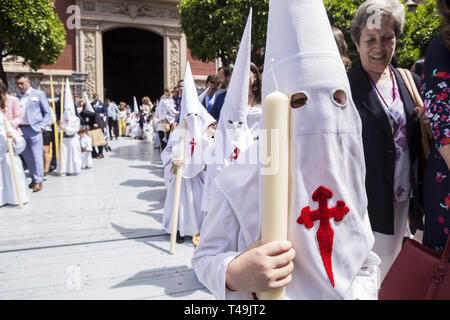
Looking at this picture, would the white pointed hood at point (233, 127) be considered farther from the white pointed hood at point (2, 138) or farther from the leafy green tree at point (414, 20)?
the leafy green tree at point (414, 20)

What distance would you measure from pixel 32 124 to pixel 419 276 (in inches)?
274

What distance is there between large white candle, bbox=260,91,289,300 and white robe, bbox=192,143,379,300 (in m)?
0.18

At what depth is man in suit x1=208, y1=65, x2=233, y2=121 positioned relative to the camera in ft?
13.9

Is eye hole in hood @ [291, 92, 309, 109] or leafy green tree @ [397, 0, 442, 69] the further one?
leafy green tree @ [397, 0, 442, 69]

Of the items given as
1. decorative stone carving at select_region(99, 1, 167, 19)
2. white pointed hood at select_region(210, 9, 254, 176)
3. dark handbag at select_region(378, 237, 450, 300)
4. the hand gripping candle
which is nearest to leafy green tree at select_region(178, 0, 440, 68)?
decorative stone carving at select_region(99, 1, 167, 19)

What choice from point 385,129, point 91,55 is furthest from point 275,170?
point 91,55

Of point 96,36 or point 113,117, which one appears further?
point 96,36

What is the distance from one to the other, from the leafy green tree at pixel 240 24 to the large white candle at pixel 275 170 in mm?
10768

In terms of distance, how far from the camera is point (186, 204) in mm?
4344

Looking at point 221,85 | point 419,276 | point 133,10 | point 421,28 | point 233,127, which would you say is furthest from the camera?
point 133,10

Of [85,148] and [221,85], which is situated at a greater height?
[221,85]

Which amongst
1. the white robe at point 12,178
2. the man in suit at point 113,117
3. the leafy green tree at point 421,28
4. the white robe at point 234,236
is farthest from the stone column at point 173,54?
the white robe at point 234,236

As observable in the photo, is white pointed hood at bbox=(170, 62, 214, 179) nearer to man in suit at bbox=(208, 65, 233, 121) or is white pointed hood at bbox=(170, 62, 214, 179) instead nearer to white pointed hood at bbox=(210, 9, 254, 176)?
man in suit at bbox=(208, 65, 233, 121)

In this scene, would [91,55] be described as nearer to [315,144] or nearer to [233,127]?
[233,127]
